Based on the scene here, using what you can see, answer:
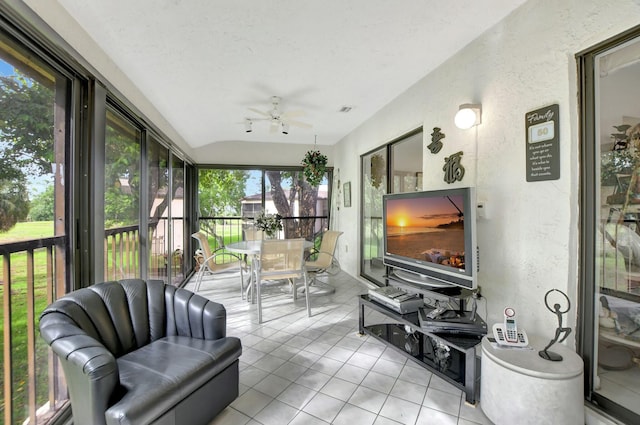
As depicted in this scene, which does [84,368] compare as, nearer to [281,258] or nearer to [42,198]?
[42,198]

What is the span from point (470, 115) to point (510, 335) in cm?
160

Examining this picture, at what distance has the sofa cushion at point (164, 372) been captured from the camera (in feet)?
3.91

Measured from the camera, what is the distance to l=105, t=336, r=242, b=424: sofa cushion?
1.19m

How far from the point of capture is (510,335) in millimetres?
1643

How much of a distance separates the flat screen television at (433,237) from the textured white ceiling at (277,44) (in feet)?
4.09

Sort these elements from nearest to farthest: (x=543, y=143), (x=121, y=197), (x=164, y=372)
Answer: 1. (x=164, y=372)
2. (x=543, y=143)
3. (x=121, y=197)

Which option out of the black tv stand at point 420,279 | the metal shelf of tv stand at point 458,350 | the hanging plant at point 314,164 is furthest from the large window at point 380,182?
the metal shelf of tv stand at point 458,350

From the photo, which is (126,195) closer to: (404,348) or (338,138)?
(404,348)

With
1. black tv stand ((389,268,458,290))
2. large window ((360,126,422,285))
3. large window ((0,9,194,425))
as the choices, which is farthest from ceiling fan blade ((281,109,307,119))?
black tv stand ((389,268,458,290))

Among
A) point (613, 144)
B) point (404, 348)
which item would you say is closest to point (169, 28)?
point (613, 144)

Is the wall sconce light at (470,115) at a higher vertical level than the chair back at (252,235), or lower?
higher

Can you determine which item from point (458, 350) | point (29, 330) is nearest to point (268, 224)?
point (29, 330)

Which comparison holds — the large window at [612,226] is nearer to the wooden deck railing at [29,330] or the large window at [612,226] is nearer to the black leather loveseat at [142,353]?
the black leather loveseat at [142,353]

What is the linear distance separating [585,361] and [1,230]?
3.00 meters
